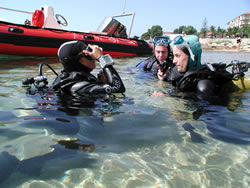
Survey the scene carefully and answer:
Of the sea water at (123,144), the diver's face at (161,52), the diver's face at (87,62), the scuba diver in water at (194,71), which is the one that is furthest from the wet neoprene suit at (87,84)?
the diver's face at (161,52)

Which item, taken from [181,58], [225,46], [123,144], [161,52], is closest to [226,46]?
[225,46]

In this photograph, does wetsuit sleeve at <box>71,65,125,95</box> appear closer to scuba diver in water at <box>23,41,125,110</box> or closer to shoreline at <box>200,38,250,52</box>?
scuba diver in water at <box>23,41,125,110</box>

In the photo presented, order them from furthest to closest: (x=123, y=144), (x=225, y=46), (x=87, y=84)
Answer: (x=225, y=46)
(x=87, y=84)
(x=123, y=144)

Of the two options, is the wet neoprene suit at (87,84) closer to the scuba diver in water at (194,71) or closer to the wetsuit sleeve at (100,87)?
the wetsuit sleeve at (100,87)

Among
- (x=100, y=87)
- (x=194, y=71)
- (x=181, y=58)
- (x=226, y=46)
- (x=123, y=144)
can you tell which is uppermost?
(x=226, y=46)

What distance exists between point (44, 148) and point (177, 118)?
1.55 meters

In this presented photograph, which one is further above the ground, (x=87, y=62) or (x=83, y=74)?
(x=87, y=62)

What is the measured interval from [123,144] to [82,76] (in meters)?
1.39

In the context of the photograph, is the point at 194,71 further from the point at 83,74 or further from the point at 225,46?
the point at 225,46

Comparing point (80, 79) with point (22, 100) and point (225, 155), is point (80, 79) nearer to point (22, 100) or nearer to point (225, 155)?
point (22, 100)

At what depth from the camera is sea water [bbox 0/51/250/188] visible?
1.55m

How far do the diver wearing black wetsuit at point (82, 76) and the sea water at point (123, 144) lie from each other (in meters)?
0.24

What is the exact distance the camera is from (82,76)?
122 inches

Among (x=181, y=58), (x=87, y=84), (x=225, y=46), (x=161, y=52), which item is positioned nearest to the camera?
(x=87, y=84)
